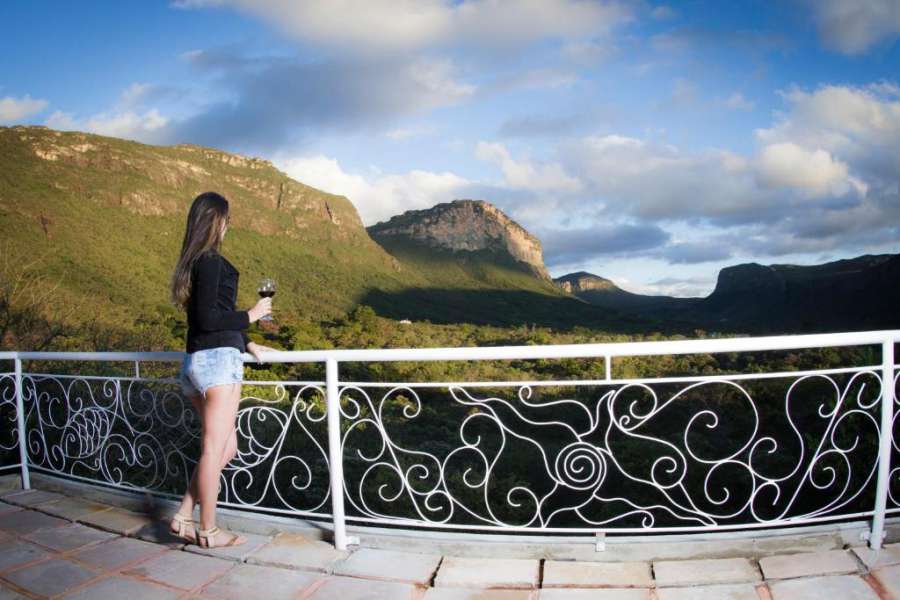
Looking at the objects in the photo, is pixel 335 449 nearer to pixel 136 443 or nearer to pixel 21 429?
pixel 21 429

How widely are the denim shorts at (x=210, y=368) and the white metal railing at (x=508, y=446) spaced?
246 millimetres

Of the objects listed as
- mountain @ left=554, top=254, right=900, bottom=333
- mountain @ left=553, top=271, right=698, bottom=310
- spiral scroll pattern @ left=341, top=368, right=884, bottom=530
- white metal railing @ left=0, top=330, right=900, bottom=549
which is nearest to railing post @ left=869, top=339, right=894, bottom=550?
white metal railing @ left=0, top=330, right=900, bottom=549

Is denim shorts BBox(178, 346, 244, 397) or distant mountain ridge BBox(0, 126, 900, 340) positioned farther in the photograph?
distant mountain ridge BBox(0, 126, 900, 340)

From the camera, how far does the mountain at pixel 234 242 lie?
38.1 meters

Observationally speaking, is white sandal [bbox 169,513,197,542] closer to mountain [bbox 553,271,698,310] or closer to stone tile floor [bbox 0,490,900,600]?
stone tile floor [bbox 0,490,900,600]

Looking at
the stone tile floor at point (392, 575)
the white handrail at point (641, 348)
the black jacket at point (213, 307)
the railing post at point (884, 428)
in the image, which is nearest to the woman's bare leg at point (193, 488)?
the stone tile floor at point (392, 575)

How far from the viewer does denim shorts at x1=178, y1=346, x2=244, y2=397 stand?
248 centimetres

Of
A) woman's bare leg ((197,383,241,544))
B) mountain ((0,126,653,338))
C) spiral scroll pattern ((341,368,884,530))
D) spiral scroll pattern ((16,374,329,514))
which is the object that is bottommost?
spiral scroll pattern ((341,368,884,530))

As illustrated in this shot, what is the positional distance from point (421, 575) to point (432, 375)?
670 inches

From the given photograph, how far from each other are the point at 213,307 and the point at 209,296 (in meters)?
0.05

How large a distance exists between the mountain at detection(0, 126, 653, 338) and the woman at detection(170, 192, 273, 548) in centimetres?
1110

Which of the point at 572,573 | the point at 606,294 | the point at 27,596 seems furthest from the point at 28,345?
the point at 606,294

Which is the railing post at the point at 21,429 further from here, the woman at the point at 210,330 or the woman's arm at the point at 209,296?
A: the woman's arm at the point at 209,296

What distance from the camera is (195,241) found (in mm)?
2459
